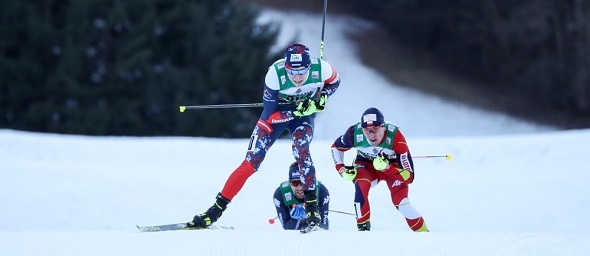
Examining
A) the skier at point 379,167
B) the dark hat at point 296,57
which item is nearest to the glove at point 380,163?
the skier at point 379,167

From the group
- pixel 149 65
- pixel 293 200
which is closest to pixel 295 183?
pixel 293 200

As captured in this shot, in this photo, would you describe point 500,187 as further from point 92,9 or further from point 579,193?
point 92,9

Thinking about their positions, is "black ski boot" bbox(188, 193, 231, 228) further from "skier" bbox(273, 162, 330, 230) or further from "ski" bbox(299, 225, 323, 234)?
"skier" bbox(273, 162, 330, 230)

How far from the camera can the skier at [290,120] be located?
8.84 metres

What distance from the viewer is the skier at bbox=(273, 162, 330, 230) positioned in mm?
10664

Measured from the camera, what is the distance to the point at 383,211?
13500 millimetres

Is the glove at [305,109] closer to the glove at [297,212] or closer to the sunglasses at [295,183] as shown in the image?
the sunglasses at [295,183]

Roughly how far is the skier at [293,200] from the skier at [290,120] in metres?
1.68

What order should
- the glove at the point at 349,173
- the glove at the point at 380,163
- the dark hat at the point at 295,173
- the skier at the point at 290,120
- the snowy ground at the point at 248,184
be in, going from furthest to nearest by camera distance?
the snowy ground at the point at 248,184 → the dark hat at the point at 295,173 → the glove at the point at 349,173 → the glove at the point at 380,163 → the skier at the point at 290,120

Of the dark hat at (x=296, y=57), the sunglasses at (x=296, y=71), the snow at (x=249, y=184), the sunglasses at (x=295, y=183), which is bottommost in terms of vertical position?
the snow at (x=249, y=184)

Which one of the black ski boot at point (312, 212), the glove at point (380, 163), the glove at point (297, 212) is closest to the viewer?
the black ski boot at point (312, 212)

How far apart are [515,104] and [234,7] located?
10.8m

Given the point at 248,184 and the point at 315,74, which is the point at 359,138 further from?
the point at 248,184

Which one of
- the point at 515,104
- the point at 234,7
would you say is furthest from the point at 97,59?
the point at 515,104
